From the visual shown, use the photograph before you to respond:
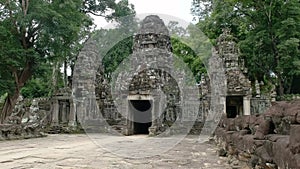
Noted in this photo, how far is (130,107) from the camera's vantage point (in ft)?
47.2

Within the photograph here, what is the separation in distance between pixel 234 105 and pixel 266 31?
425 centimetres

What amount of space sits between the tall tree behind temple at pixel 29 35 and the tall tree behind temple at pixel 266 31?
8517 millimetres

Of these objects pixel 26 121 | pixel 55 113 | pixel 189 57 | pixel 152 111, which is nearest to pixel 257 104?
pixel 152 111

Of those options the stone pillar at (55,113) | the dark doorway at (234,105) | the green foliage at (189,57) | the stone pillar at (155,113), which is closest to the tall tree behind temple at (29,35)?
the stone pillar at (55,113)

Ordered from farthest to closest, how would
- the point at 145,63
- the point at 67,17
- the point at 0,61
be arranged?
the point at 145,63, the point at 67,17, the point at 0,61

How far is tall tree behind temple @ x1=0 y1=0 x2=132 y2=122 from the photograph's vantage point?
12.5 meters

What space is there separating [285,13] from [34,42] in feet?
39.4

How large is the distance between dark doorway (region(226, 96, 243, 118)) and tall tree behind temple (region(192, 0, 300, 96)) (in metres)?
2.71

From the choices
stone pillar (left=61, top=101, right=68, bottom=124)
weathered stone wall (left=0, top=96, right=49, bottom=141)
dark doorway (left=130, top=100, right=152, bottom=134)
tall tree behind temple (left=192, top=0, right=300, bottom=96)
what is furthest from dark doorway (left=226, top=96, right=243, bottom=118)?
weathered stone wall (left=0, top=96, right=49, bottom=141)

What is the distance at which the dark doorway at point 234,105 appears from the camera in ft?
48.9

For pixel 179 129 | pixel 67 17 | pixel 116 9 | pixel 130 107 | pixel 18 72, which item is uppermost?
pixel 116 9

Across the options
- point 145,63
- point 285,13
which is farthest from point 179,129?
point 285,13

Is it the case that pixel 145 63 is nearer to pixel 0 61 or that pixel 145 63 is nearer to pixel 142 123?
pixel 142 123

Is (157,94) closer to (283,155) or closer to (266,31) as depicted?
(266,31)
